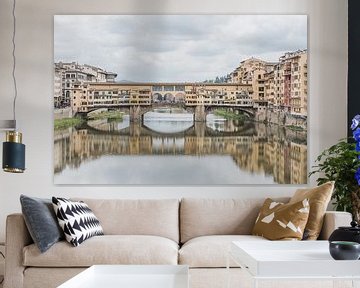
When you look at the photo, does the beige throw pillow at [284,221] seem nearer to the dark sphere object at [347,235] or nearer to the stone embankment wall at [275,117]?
the dark sphere object at [347,235]

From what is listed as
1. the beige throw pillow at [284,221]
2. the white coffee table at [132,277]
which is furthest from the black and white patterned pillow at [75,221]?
the beige throw pillow at [284,221]

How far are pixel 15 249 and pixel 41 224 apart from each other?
251 mm

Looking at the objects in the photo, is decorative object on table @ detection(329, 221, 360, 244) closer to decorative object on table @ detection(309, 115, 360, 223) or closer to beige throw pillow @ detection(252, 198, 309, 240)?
beige throw pillow @ detection(252, 198, 309, 240)

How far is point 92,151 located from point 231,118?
1.24m

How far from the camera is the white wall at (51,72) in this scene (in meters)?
5.91

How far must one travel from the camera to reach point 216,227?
516cm

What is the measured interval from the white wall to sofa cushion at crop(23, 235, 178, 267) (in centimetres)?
139

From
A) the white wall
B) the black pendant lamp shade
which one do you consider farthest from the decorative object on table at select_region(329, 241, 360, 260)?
the white wall

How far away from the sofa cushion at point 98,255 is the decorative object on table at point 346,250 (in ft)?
4.54

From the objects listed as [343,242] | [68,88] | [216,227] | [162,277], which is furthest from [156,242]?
[68,88]

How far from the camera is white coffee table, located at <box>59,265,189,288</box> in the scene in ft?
10.9

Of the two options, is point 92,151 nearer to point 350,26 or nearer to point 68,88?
point 68,88

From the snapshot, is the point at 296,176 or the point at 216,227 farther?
the point at 296,176

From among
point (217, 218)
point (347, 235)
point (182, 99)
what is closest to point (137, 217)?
point (217, 218)
